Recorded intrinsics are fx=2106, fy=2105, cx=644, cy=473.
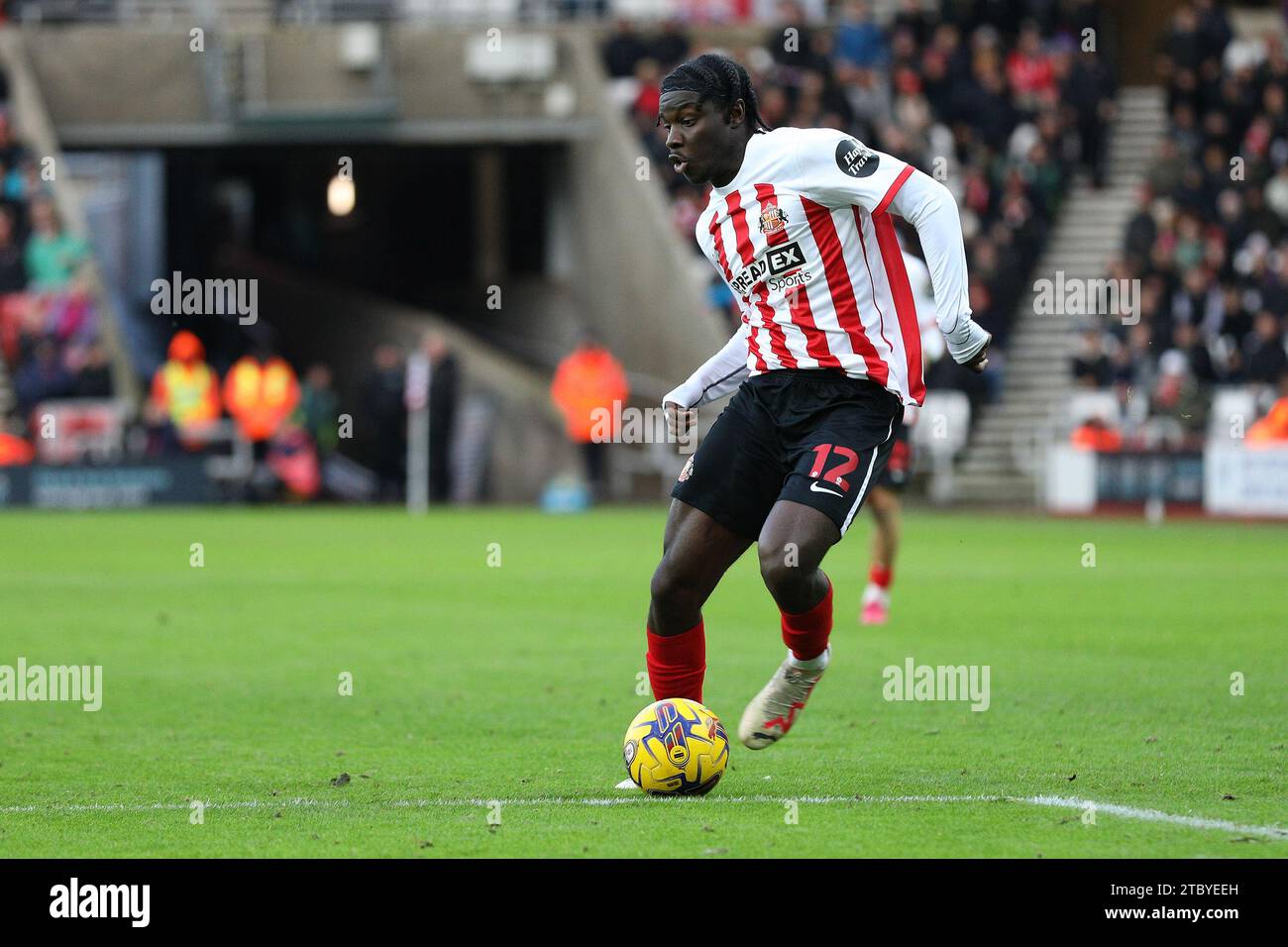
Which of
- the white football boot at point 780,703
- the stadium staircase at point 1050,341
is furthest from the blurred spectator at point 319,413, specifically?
the white football boot at point 780,703

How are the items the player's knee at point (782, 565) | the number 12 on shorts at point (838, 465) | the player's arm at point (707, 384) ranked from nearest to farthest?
the player's knee at point (782, 565) < the number 12 on shorts at point (838, 465) < the player's arm at point (707, 384)

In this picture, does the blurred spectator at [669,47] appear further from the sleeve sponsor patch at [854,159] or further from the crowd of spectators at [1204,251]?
the sleeve sponsor patch at [854,159]

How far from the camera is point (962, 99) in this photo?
29.8 metres

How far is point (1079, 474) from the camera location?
2602 centimetres

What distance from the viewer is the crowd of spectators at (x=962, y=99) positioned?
2877 centimetres

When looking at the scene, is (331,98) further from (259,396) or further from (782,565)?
(782,565)

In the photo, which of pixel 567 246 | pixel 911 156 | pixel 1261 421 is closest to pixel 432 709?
pixel 1261 421

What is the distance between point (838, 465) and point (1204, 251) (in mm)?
21498

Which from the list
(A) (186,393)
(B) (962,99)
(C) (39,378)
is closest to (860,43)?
(B) (962,99)

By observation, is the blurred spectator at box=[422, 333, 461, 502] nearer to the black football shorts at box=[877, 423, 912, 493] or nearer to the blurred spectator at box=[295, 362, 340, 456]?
the blurred spectator at box=[295, 362, 340, 456]

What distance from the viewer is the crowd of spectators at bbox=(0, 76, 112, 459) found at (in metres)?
28.1

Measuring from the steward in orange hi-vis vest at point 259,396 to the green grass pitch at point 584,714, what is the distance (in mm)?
9411
